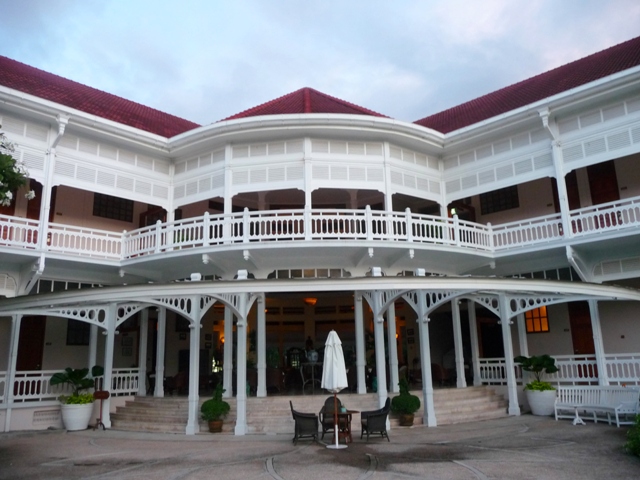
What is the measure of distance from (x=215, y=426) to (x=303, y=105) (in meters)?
10.7

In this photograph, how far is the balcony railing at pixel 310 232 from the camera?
14719 mm

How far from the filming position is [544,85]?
18.8 meters

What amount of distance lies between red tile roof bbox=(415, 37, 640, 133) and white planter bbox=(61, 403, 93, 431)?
14.6 meters

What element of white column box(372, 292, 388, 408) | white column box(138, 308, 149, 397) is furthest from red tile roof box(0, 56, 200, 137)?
white column box(372, 292, 388, 408)

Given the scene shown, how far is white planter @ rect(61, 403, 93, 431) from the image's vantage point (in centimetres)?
1330

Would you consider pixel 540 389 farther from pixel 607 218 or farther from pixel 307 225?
pixel 307 225

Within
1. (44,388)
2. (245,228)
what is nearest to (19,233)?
(44,388)

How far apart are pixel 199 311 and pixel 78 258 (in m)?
4.66

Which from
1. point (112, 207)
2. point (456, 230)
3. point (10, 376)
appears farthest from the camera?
point (112, 207)

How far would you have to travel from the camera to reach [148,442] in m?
11.2

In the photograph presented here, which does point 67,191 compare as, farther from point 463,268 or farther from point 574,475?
point 574,475

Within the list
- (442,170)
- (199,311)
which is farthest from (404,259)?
(199,311)

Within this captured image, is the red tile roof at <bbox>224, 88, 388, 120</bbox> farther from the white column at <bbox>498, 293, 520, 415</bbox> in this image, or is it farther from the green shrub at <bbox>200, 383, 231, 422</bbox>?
the green shrub at <bbox>200, 383, 231, 422</bbox>

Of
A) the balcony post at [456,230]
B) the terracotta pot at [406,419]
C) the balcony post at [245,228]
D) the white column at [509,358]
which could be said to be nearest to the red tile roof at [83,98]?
the balcony post at [245,228]
